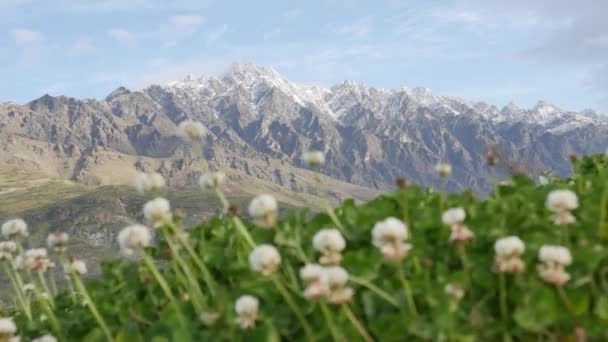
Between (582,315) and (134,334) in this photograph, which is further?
(134,334)

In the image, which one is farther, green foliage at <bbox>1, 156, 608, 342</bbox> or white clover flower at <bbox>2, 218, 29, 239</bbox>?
white clover flower at <bbox>2, 218, 29, 239</bbox>

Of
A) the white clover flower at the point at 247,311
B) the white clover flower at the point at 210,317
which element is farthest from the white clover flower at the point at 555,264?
the white clover flower at the point at 210,317

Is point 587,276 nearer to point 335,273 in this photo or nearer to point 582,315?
point 582,315

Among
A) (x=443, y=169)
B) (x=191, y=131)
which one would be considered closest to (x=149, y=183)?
(x=191, y=131)

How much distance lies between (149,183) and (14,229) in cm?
197

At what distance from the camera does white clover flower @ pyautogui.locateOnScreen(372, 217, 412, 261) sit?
3850 mm

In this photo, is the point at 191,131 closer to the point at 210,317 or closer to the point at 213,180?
the point at 213,180

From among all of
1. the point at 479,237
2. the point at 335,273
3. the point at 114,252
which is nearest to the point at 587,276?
the point at 479,237

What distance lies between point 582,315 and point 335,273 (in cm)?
157

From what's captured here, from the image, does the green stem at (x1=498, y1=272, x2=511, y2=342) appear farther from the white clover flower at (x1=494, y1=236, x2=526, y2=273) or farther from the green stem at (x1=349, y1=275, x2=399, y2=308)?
the green stem at (x1=349, y1=275, x2=399, y2=308)

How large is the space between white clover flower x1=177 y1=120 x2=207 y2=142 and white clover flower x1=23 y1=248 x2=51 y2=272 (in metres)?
1.83

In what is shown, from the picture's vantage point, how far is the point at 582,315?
3.90m

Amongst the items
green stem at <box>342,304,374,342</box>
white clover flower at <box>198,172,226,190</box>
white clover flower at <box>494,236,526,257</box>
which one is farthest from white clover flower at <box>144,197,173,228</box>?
white clover flower at <box>494,236,526,257</box>

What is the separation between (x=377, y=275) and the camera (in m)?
4.68
